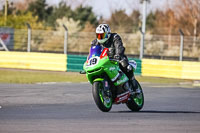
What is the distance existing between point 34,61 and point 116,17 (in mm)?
39609

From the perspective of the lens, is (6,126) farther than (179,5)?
No

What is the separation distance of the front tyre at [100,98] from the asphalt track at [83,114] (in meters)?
0.15

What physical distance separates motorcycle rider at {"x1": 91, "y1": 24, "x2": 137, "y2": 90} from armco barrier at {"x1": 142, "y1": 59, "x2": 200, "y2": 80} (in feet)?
37.8

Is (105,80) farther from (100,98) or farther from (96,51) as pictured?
(96,51)

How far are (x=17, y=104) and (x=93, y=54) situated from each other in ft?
7.94

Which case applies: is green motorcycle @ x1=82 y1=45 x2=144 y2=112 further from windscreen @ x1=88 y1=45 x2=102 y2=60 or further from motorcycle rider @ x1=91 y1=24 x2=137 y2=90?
motorcycle rider @ x1=91 y1=24 x2=137 y2=90

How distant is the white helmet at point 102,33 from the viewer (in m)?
9.20

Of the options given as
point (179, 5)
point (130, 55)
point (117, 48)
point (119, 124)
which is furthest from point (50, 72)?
point (179, 5)

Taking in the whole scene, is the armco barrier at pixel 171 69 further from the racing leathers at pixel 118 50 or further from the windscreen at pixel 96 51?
the windscreen at pixel 96 51

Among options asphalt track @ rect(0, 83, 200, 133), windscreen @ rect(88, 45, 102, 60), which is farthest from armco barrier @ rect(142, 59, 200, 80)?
windscreen @ rect(88, 45, 102, 60)

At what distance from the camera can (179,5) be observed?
50.5 meters

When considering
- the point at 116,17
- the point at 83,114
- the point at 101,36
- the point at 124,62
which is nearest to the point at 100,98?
the point at 83,114

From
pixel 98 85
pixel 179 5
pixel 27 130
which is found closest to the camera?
pixel 27 130

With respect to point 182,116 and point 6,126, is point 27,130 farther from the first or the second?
point 182,116
